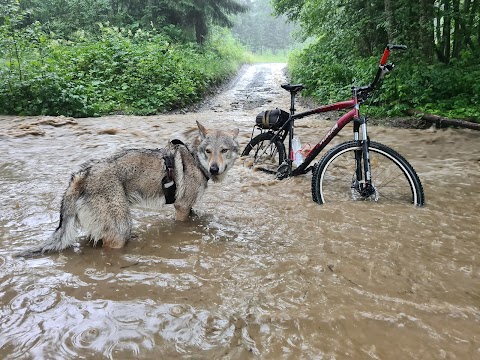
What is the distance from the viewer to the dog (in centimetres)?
369

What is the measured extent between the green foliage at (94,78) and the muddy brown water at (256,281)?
7.58m

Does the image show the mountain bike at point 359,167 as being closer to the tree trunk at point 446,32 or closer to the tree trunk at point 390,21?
the tree trunk at point 390,21

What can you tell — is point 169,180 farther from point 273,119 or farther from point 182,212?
point 273,119

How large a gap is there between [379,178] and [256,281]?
2.96 meters

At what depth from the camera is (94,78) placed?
50.2 ft

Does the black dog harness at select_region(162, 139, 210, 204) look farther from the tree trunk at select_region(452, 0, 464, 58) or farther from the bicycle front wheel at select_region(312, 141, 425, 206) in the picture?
the tree trunk at select_region(452, 0, 464, 58)

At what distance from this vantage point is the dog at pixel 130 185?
3.69 meters

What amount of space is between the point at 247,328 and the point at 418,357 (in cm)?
115

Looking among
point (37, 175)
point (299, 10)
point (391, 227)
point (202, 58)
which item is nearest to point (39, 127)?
point (37, 175)

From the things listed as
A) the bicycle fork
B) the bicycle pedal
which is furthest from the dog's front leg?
the bicycle fork

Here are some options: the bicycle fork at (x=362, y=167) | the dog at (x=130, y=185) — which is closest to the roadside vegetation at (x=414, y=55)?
the bicycle fork at (x=362, y=167)

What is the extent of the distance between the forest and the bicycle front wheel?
5.87 metres

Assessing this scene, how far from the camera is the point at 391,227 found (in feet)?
14.0

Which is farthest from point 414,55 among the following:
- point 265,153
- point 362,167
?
point 362,167
